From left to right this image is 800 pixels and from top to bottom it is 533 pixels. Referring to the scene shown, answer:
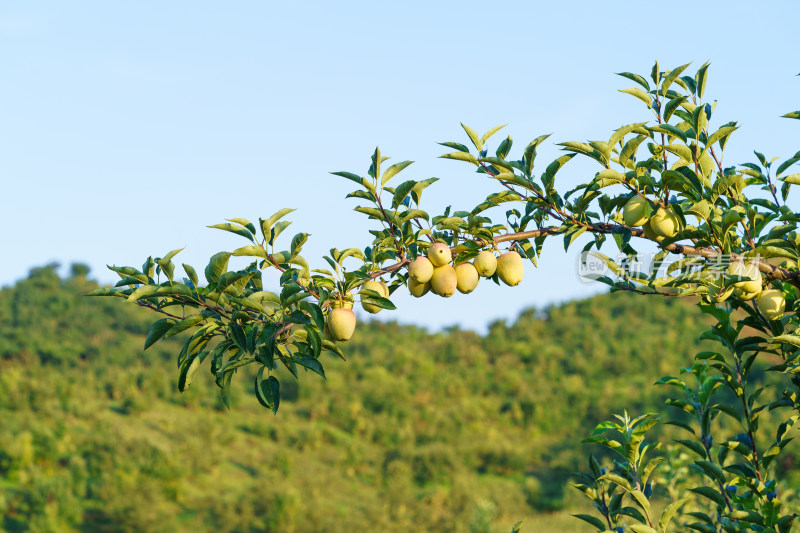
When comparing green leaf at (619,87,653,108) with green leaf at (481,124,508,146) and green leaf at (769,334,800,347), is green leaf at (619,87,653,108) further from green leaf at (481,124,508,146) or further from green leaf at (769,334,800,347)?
green leaf at (769,334,800,347)

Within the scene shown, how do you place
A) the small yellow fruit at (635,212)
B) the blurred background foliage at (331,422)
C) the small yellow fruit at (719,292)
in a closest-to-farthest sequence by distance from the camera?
the small yellow fruit at (719,292) < the small yellow fruit at (635,212) < the blurred background foliage at (331,422)

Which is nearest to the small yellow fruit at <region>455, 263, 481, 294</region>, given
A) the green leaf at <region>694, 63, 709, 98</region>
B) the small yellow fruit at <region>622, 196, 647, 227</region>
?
the small yellow fruit at <region>622, 196, 647, 227</region>

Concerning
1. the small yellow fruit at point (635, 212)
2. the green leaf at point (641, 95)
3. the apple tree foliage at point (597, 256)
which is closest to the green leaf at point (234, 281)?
the apple tree foliage at point (597, 256)

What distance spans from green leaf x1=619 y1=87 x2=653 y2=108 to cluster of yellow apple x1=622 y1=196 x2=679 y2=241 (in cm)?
26

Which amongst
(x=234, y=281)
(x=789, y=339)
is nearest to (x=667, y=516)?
(x=789, y=339)

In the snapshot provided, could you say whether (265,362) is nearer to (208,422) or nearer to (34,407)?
(208,422)

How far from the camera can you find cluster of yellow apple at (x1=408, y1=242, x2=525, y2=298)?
1.71 m

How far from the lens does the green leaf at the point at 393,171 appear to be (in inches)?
69.9

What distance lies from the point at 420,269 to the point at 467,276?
151 mm

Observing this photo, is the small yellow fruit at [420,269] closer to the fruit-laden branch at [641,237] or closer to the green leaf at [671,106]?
the fruit-laden branch at [641,237]

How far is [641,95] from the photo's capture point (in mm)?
1685

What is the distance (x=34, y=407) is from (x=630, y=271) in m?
20.1

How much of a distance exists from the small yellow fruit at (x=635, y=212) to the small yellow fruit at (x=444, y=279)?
447 mm

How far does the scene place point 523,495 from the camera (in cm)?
1551
